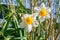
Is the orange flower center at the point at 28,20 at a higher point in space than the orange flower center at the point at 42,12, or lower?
lower

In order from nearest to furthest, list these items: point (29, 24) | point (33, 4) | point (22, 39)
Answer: point (29, 24) → point (33, 4) → point (22, 39)

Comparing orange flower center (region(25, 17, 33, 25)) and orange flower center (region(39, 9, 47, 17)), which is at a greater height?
orange flower center (region(39, 9, 47, 17))

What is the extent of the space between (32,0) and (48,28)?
0.34ft

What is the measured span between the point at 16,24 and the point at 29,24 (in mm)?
511

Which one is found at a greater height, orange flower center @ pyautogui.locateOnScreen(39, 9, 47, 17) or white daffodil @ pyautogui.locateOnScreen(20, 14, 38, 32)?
orange flower center @ pyautogui.locateOnScreen(39, 9, 47, 17)

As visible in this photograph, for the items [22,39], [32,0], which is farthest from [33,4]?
[22,39]

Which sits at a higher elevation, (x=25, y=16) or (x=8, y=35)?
(x=25, y=16)

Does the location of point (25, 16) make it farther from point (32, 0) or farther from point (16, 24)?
point (16, 24)

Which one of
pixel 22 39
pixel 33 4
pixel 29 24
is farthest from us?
pixel 22 39

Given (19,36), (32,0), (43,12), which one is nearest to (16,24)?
(19,36)

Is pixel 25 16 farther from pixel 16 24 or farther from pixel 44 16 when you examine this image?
pixel 16 24

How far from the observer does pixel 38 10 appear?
443 millimetres

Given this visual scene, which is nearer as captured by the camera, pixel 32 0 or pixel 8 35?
pixel 32 0

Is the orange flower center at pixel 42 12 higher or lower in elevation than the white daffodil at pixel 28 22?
higher
